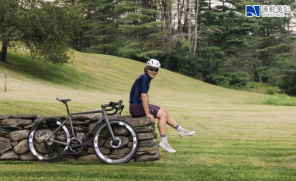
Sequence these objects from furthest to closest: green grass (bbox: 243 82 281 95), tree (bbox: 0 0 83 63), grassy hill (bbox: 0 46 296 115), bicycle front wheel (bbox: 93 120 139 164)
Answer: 1. green grass (bbox: 243 82 281 95)
2. tree (bbox: 0 0 83 63)
3. grassy hill (bbox: 0 46 296 115)
4. bicycle front wheel (bbox: 93 120 139 164)

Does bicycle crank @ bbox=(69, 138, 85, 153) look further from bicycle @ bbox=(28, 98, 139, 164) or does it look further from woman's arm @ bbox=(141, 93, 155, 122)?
woman's arm @ bbox=(141, 93, 155, 122)

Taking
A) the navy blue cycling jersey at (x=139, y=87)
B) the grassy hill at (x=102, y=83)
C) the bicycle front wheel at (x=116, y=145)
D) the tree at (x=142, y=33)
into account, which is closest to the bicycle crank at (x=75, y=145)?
the bicycle front wheel at (x=116, y=145)

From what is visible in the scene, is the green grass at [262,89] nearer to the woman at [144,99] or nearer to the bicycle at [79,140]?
the woman at [144,99]

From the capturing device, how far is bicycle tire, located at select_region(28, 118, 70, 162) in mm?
6902

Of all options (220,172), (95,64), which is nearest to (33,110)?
(220,172)

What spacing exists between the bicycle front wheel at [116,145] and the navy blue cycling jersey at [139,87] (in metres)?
0.66

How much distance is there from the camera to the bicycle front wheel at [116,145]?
680 centimetres

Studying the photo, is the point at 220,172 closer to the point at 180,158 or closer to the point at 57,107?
the point at 180,158

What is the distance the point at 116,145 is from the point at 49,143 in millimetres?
1443

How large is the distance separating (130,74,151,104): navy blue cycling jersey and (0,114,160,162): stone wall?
1.37 ft

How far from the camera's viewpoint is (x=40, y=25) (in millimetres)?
30359

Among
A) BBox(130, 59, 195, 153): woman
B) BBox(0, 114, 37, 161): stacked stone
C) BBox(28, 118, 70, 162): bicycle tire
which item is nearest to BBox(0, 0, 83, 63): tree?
BBox(0, 114, 37, 161): stacked stone

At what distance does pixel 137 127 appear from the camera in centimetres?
705

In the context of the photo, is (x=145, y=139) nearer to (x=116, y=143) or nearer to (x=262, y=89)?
(x=116, y=143)
